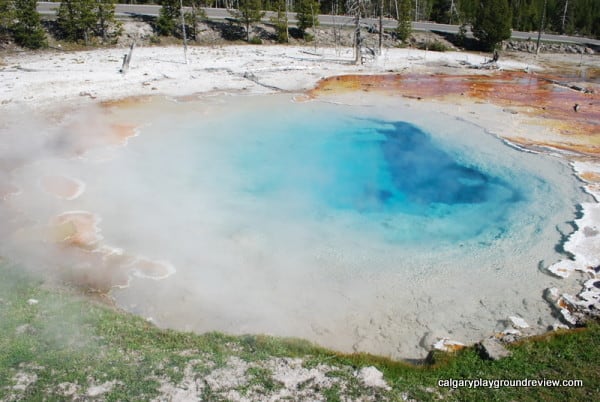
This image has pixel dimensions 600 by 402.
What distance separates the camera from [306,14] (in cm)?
3303

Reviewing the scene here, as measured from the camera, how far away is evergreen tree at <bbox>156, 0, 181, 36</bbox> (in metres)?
29.4

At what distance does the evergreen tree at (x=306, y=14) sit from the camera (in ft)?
108

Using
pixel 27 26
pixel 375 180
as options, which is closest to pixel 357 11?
pixel 375 180

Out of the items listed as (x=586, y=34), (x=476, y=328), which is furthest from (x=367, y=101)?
(x=586, y=34)

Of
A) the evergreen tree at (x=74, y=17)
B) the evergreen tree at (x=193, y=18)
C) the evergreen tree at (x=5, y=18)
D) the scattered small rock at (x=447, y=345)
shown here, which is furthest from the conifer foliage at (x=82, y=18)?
the scattered small rock at (x=447, y=345)

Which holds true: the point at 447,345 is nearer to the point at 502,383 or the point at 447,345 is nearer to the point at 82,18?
the point at 502,383

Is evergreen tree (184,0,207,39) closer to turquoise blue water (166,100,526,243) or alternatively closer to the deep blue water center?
turquoise blue water (166,100,526,243)

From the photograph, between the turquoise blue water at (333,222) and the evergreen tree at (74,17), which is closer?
the turquoise blue water at (333,222)

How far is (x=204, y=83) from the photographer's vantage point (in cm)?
2120

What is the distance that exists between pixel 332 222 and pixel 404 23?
93.1 feet

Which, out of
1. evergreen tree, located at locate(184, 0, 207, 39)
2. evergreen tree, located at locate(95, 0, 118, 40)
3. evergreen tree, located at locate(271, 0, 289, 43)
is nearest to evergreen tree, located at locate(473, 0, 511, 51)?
evergreen tree, located at locate(271, 0, 289, 43)

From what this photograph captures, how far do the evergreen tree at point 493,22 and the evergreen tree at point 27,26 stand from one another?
2849 cm

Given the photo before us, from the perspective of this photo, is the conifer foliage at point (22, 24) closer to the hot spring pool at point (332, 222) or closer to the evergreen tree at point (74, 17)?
the evergreen tree at point (74, 17)

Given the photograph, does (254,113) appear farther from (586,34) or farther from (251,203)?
(586,34)
